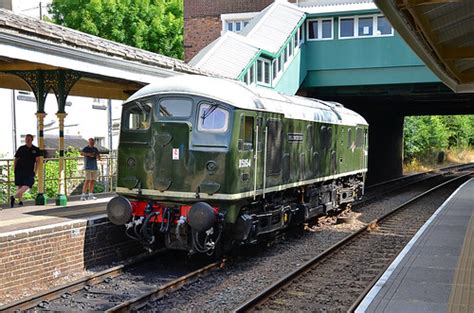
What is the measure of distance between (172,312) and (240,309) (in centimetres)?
95

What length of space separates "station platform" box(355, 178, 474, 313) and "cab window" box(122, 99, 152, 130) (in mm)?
4744

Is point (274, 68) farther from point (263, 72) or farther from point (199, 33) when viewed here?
point (199, 33)

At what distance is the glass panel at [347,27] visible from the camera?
2547cm

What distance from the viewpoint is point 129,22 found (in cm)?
3859

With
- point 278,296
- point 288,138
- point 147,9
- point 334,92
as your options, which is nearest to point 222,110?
point 288,138

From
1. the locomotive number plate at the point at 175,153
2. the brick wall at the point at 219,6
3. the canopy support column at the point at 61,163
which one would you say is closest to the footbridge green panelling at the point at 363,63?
the brick wall at the point at 219,6

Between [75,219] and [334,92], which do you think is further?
[334,92]

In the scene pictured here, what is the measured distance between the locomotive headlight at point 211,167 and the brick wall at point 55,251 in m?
2.24

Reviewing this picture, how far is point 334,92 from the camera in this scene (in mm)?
27391

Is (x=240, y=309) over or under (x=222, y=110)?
under

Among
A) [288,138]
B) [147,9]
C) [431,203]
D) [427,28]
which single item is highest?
[147,9]

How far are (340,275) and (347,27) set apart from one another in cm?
1740

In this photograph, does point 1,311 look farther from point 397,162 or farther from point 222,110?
point 397,162

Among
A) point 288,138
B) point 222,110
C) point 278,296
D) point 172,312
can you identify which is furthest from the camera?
point 288,138
